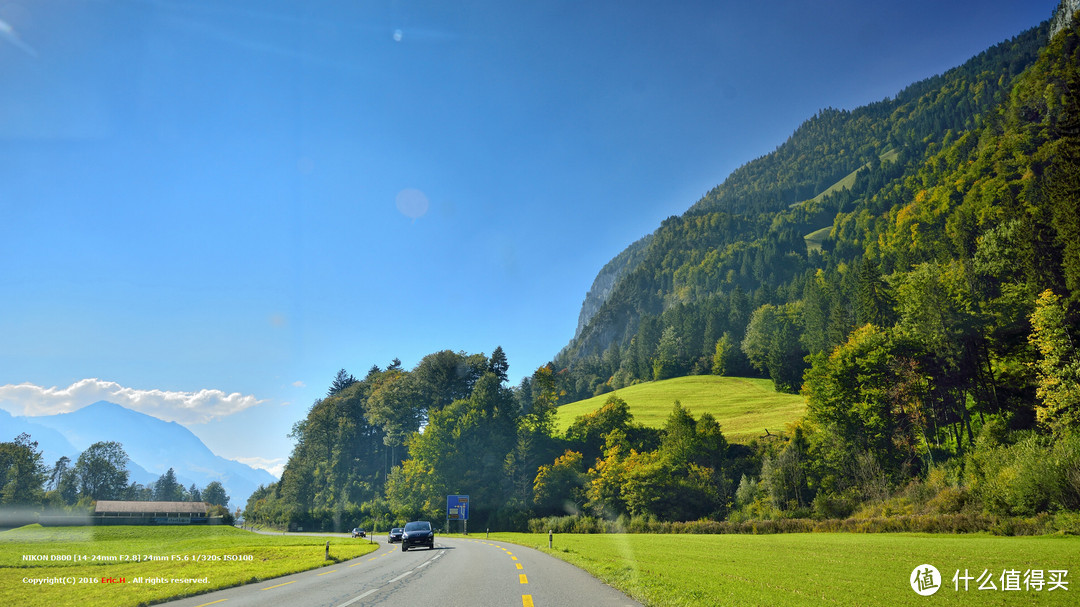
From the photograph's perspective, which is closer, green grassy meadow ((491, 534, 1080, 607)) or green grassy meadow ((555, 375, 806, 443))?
green grassy meadow ((491, 534, 1080, 607))

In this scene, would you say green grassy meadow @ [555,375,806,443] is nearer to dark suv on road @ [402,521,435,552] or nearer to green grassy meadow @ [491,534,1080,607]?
dark suv on road @ [402,521,435,552]

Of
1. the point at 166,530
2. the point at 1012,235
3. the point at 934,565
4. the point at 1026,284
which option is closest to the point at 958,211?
the point at 1012,235

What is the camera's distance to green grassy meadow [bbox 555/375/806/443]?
8325cm

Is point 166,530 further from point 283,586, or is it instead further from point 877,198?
point 877,198

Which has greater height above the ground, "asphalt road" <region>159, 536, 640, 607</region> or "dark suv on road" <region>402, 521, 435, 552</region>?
"asphalt road" <region>159, 536, 640, 607</region>

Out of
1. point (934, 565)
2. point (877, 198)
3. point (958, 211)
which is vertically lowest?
point (934, 565)

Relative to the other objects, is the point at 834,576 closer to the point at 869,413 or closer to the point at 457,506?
the point at 869,413

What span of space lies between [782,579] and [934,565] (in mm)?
6255

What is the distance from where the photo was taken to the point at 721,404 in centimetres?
10125

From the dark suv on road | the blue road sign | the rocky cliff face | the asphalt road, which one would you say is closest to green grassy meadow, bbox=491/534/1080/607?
the asphalt road

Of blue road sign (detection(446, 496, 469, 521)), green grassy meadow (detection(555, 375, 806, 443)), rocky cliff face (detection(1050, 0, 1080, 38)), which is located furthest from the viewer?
rocky cliff face (detection(1050, 0, 1080, 38))

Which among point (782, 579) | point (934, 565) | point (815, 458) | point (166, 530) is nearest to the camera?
point (782, 579)

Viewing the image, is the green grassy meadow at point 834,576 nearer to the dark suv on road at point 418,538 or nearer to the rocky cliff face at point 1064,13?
the dark suv on road at point 418,538

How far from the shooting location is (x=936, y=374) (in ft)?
213
